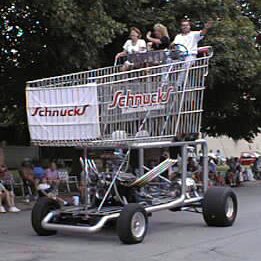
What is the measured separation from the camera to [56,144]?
927 cm

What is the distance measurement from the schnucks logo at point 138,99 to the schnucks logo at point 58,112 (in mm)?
451

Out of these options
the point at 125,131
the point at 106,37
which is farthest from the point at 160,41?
the point at 106,37

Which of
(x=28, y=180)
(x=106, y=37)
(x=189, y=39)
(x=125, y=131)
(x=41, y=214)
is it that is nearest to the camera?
(x=125, y=131)

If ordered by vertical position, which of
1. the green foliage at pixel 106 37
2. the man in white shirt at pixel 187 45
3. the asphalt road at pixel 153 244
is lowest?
the asphalt road at pixel 153 244

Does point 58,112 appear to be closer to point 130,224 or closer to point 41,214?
point 41,214

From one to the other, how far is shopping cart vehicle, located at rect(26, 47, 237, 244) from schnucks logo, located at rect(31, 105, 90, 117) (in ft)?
0.05

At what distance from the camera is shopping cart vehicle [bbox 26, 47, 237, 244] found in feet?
29.7

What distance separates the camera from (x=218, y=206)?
412 inches

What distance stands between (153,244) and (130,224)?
0.57m

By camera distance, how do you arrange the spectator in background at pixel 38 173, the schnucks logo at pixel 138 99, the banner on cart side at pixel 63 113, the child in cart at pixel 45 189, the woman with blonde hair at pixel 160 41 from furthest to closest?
the spectator in background at pixel 38 173
the child in cart at pixel 45 189
the woman with blonde hair at pixel 160 41
the schnucks logo at pixel 138 99
the banner on cart side at pixel 63 113

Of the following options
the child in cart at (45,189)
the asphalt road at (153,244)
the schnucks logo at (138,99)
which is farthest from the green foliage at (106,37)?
the asphalt road at (153,244)

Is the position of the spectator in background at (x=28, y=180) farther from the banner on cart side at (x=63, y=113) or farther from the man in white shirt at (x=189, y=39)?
the man in white shirt at (x=189, y=39)

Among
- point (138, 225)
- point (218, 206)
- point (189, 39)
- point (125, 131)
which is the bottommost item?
point (138, 225)

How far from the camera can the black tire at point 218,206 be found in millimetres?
10484
